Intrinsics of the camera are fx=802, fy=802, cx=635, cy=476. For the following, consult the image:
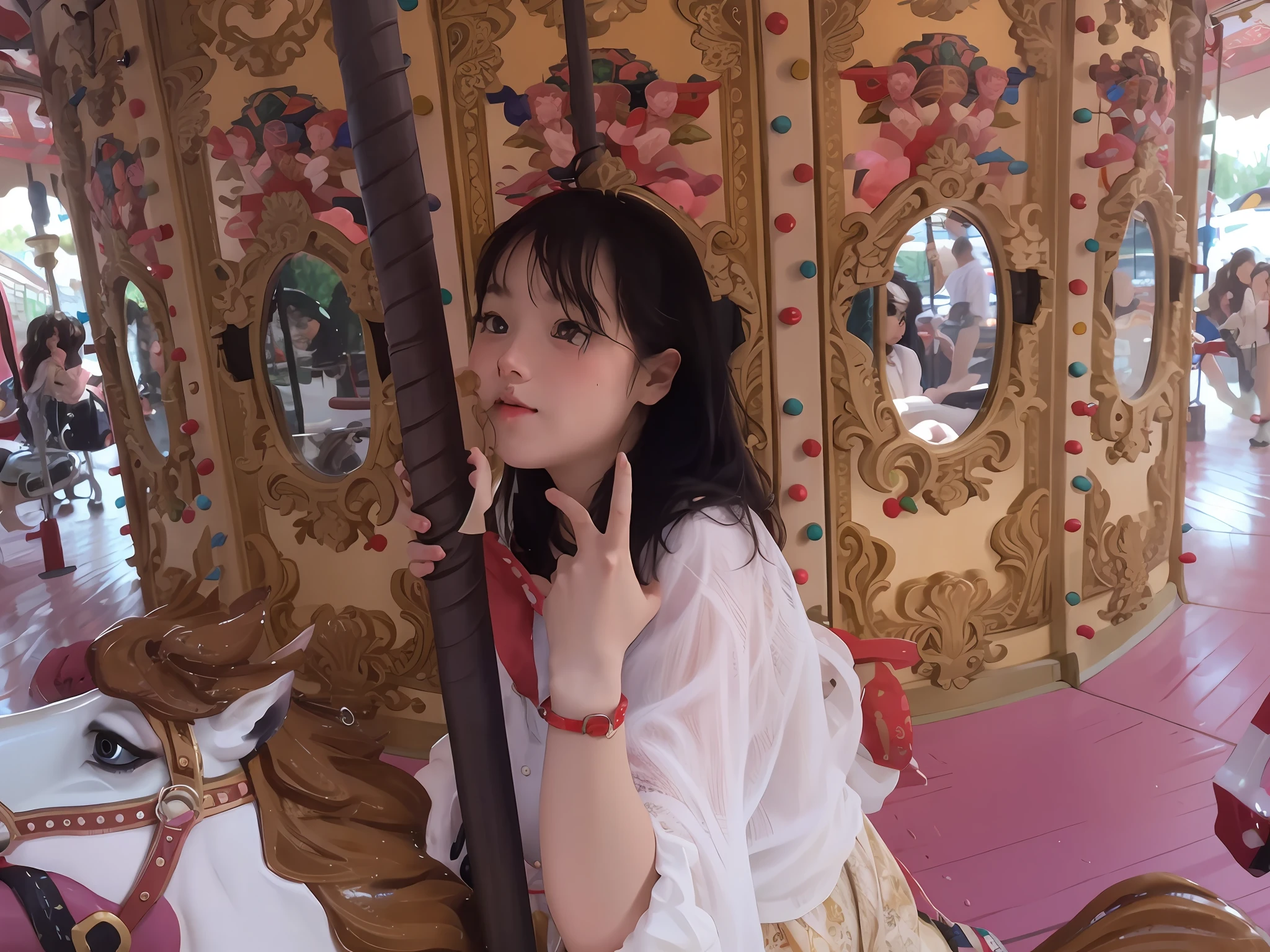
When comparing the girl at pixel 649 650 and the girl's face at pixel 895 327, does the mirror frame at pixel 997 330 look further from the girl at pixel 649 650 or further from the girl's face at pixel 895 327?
the girl at pixel 649 650

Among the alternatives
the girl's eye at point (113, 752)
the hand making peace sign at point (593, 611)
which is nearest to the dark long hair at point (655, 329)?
the hand making peace sign at point (593, 611)

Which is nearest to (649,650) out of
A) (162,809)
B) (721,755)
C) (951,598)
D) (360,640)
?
(721,755)

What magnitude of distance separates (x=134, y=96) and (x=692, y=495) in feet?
8.01

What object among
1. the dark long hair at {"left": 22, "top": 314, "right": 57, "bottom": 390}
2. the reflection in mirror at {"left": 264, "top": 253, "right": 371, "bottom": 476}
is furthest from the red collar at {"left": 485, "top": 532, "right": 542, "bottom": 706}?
the dark long hair at {"left": 22, "top": 314, "right": 57, "bottom": 390}

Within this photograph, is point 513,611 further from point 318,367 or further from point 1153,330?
point 1153,330

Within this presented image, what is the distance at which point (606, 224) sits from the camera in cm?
76

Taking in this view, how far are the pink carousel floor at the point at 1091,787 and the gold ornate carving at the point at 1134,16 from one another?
81.1 inches

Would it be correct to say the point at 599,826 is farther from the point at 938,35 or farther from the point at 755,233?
the point at 938,35

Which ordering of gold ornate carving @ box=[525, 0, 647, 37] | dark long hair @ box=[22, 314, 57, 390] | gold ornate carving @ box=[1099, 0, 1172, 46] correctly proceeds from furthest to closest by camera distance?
dark long hair @ box=[22, 314, 57, 390]
gold ornate carving @ box=[1099, 0, 1172, 46]
gold ornate carving @ box=[525, 0, 647, 37]

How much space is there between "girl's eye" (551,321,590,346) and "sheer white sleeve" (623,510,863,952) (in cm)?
19

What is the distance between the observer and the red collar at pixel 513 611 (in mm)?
731

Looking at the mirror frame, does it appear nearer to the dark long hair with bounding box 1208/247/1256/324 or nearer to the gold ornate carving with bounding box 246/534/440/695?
the gold ornate carving with bounding box 246/534/440/695

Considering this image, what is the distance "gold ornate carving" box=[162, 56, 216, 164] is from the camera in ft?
7.41

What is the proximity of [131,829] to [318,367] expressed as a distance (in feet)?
6.67
